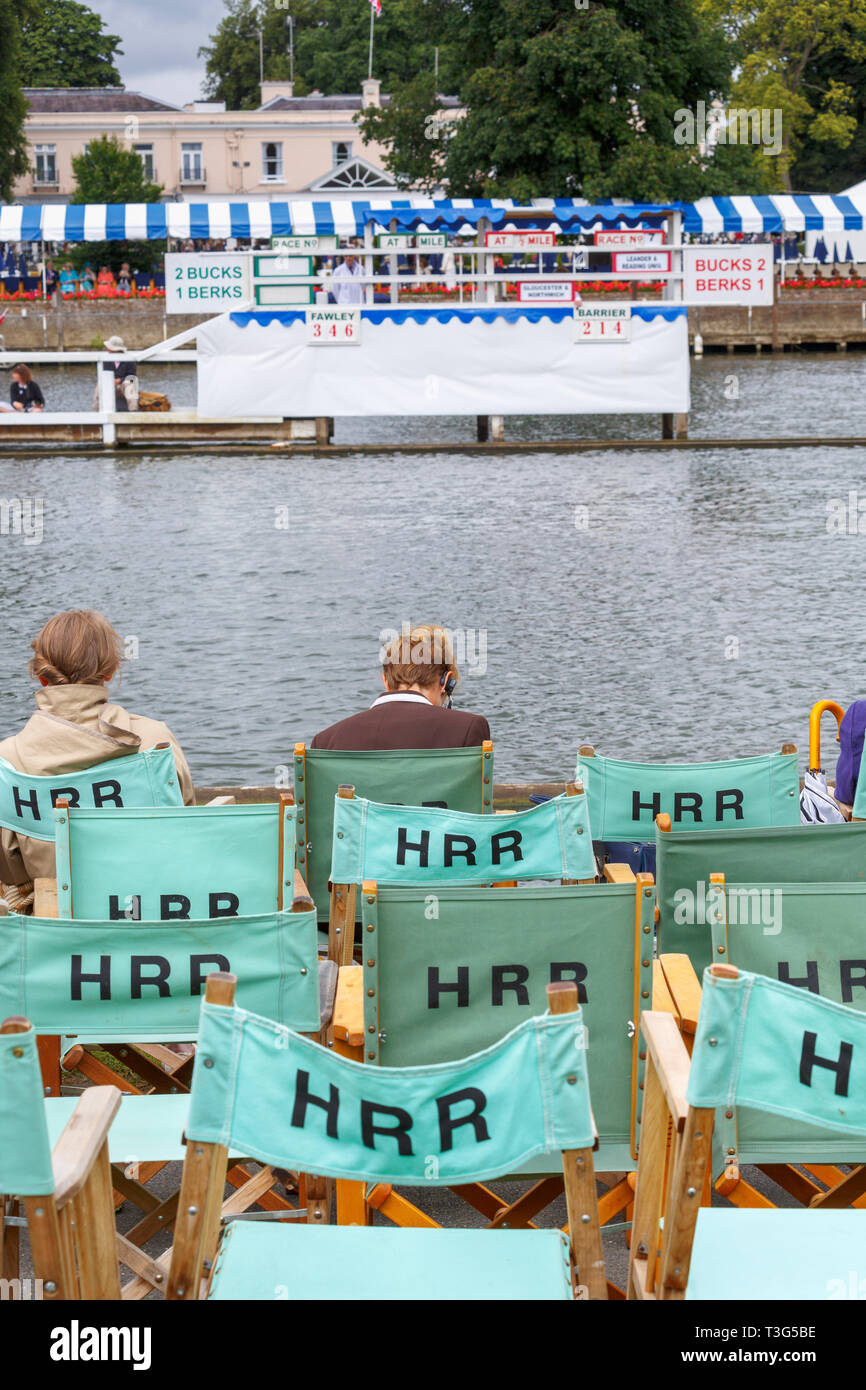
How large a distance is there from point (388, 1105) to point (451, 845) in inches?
65.2

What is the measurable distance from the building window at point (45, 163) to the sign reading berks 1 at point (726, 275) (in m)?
80.8

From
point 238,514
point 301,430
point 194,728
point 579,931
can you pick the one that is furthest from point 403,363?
point 579,931

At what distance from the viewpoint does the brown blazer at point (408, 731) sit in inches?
221

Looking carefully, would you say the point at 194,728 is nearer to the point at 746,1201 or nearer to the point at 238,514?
the point at 746,1201

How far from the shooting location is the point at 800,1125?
331 centimetres

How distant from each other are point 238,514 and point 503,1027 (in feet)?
46.8

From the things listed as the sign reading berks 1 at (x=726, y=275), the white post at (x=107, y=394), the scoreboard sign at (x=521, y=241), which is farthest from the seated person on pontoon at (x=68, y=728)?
the scoreboard sign at (x=521, y=241)

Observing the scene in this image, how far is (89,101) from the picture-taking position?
97938mm

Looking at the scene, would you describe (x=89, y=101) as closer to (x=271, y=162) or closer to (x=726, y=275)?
(x=271, y=162)

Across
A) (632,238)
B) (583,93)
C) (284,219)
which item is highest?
(583,93)

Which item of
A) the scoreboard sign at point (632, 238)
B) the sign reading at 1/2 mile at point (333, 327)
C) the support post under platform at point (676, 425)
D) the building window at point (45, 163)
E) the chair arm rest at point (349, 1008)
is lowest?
the chair arm rest at point (349, 1008)

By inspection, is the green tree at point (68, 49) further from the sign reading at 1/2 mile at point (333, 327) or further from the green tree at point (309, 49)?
the sign reading at 1/2 mile at point (333, 327)

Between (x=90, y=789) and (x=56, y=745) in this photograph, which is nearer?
(x=90, y=789)

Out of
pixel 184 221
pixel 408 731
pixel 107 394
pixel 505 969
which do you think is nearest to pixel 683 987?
pixel 505 969
